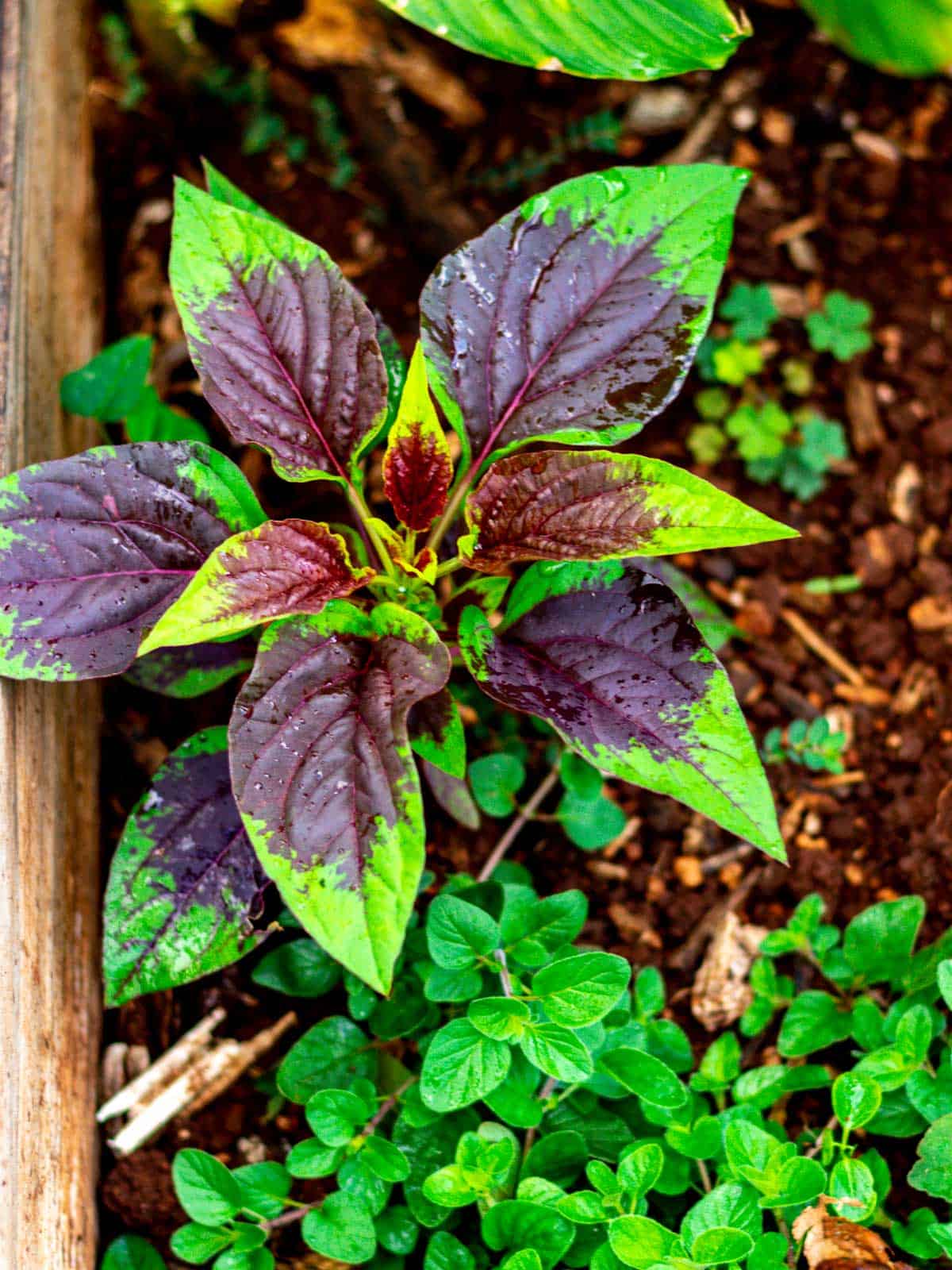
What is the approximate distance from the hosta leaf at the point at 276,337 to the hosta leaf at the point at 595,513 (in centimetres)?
21

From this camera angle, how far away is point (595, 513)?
124cm

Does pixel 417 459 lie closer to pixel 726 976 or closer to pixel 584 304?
pixel 584 304

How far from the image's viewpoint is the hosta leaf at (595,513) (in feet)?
3.74

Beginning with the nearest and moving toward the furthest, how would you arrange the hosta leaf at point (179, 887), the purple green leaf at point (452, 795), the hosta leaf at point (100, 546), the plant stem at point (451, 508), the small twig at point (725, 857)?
the hosta leaf at point (100, 546) < the hosta leaf at point (179, 887) < the plant stem at point (451, 508) < the purple green leaf at point (452, 795) < the small twig at point (725, 857)

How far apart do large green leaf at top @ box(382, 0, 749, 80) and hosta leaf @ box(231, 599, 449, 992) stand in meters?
0.76

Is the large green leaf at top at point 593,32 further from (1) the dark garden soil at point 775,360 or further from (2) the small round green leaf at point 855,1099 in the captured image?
(2) the small round green leaf at point 855,1099

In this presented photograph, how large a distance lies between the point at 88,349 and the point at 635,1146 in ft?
5.09

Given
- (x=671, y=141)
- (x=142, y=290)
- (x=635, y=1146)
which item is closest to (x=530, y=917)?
(x=635, y=1146)

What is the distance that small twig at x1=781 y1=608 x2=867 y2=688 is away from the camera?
6.50 feet

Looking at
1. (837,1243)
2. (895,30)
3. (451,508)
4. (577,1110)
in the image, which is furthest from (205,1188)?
(895,30)

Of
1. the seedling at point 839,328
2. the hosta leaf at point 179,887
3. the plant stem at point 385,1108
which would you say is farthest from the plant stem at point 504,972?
the seedling at point 839,328

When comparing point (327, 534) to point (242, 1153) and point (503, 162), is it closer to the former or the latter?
point (242, 1153)

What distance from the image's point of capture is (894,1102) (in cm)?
147

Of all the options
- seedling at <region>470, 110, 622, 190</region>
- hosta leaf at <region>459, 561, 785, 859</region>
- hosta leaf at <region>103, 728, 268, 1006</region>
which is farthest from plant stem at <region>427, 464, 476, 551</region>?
seedling at <region>470, 110, 622, 190</region>
